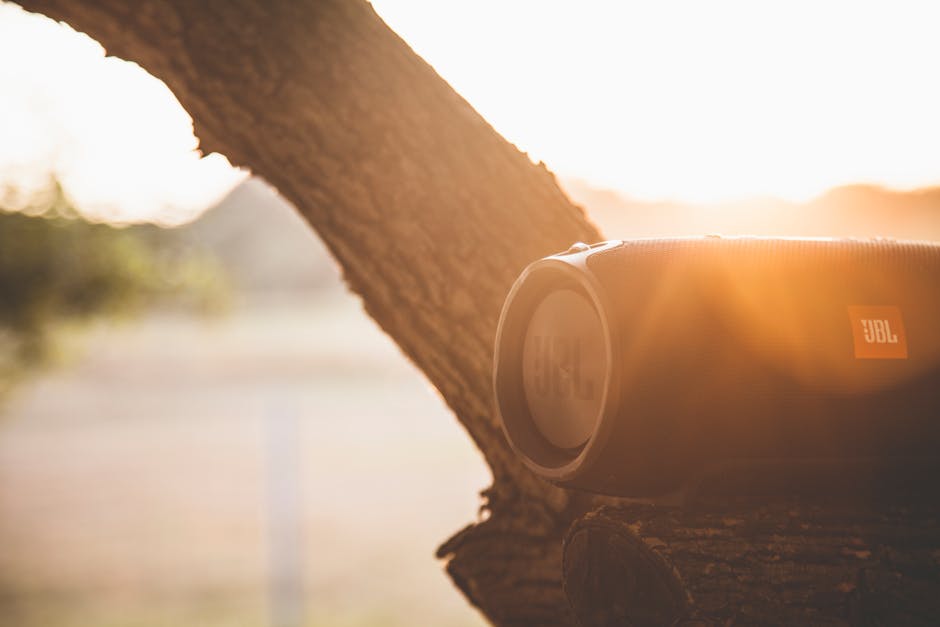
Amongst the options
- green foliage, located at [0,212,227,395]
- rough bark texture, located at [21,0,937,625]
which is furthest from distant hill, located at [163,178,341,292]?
rough bark texture, located at [21,0,937,625]

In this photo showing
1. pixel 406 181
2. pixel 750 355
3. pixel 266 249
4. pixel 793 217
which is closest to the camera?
pixel 750 355

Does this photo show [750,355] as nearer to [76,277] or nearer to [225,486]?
[76,277]

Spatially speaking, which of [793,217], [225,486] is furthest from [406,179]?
[225,486]

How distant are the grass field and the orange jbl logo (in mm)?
6358

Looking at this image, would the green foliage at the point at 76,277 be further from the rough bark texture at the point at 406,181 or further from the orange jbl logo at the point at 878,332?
the orange jbl logo at the point at 878,332

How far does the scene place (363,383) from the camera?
5028 cm

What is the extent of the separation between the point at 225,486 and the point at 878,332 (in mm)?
31992

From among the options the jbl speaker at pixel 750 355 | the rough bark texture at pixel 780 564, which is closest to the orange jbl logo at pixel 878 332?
the jbl speaker at pixel 750 355

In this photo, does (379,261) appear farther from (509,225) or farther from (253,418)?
(253,418)

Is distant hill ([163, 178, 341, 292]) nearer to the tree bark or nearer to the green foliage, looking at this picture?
the green foliage

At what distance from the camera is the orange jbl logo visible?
119 centimetres

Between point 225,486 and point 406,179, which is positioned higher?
point 225,486

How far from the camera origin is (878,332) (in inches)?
47.1

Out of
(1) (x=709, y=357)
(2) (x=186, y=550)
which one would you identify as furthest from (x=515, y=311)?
(2) (x=186, y=550)
